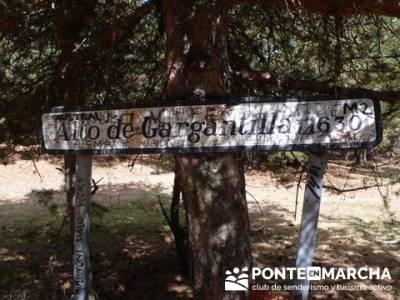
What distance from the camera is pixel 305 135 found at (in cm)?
259

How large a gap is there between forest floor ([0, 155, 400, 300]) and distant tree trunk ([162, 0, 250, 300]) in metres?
0.86

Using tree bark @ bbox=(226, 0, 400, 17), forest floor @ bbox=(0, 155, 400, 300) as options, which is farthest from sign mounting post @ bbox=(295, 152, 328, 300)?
tree bark @ bbox=(226, 0, 400, 17)

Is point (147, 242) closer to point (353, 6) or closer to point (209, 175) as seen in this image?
point (209, 175)

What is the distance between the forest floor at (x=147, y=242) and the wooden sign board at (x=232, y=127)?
76 centimetres

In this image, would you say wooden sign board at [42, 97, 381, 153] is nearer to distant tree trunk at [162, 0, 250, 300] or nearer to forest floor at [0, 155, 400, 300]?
distant tree trunk at [162, 0, 250, 300]

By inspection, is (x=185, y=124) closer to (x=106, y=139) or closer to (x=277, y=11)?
(x=106, y=139)

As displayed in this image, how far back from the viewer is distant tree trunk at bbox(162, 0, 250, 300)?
2887 mm

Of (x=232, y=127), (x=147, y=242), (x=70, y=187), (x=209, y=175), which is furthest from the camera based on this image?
(x=147, y=242)

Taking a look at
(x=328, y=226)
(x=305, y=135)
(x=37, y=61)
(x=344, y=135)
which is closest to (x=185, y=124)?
(x=305, y=135)

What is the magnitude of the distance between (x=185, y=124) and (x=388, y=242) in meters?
5.52

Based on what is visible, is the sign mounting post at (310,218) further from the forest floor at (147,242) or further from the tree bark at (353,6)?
the tree bark at (353,6)

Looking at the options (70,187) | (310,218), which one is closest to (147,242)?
(70,187)

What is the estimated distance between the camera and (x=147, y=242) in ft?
23.4

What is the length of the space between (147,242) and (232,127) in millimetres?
4806
